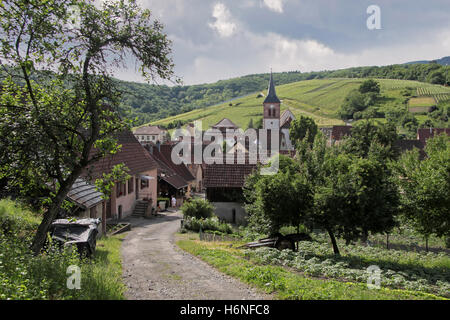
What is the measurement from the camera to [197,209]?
24.7 m

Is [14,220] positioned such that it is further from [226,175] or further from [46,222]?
[226,175]

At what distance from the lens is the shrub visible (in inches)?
966

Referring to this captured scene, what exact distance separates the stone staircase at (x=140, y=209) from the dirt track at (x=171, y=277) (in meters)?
13.0

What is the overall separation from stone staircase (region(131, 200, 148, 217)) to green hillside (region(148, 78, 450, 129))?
81679 mm

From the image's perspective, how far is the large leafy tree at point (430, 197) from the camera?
1575cm

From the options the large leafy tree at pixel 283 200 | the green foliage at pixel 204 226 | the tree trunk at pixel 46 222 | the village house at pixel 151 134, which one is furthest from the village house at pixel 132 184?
the village house at pixel 151 134

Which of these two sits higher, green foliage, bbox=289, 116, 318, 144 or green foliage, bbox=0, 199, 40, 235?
green foliage, bbox=289, 116, 318, 144

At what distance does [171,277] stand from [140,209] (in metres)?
20.5

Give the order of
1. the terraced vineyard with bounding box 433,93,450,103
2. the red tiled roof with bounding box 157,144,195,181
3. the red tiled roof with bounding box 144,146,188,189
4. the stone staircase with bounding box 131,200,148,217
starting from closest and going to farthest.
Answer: the stone staircase with bounding box 131,200,148,217, the red tiled roof with bounding box 144,146,188,189, the red tiled roof with bounding box 157,144,195,181, the terraced vineyard with bounding box 433,93,450,103

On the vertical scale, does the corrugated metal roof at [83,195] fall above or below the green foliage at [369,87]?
below

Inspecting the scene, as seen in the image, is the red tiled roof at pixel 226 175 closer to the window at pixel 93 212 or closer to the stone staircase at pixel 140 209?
the stone staircase at pixel 140 209

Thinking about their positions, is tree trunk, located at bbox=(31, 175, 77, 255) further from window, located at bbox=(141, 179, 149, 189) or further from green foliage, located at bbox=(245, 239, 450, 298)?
window, located at bbox=(141, 179, 149, 189)

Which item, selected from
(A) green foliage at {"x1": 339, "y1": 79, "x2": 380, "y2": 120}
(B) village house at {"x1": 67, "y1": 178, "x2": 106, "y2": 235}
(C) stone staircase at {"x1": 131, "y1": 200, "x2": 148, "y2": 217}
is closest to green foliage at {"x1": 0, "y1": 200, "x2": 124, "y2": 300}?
(B) village house at {"x1": 67, "y1": 178, "x2": 106, "y2": 235}
